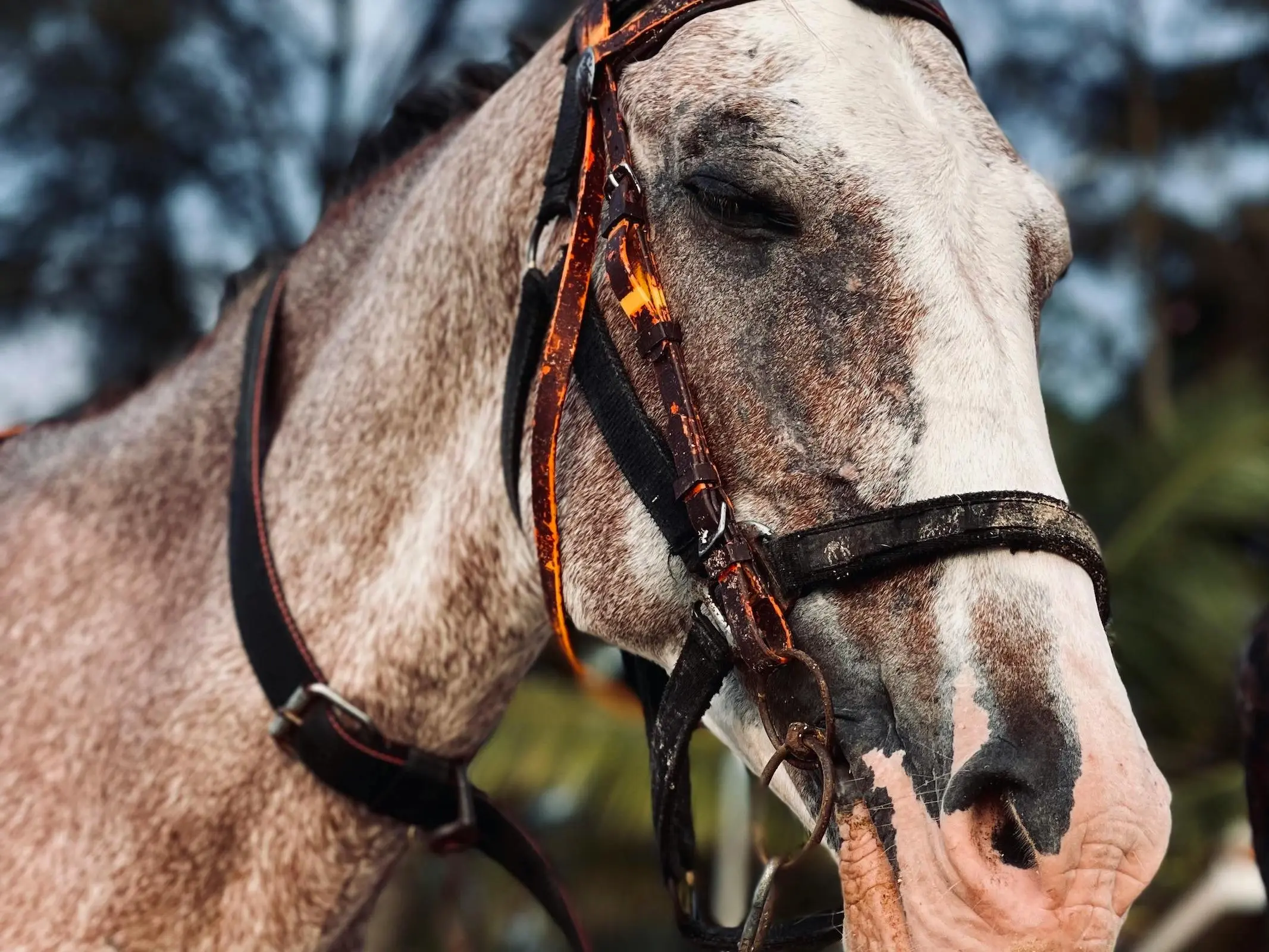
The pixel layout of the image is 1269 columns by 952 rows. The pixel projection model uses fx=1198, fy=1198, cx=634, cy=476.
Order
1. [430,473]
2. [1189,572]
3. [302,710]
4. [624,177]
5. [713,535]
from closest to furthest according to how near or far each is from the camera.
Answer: [713,535], [624,177], [302,710], [430,473], [1189,572]

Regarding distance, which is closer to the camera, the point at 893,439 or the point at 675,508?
the point at 893,439

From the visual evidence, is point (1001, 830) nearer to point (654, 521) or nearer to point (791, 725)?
point (791, 725)

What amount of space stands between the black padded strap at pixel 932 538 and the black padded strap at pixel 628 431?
179mm

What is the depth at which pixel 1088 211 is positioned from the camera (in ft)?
44.9

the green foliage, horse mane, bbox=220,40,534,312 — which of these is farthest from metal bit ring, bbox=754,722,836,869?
the green foliage

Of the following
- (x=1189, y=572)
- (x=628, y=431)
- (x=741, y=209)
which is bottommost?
(x=1189, y=572)

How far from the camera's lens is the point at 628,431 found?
1.87 metres

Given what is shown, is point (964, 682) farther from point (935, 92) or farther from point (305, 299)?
point (305, 299)

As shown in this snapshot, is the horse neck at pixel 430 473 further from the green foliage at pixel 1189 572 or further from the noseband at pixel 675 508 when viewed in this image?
the green foliage at pixel 1189 572

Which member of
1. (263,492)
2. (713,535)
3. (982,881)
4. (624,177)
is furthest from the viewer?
(263,492)

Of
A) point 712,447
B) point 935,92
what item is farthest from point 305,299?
point 935,92

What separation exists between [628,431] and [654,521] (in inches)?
5.9

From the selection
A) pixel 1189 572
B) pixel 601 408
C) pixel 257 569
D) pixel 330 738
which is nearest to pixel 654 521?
pixel 601 408

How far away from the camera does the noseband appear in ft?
5.18
